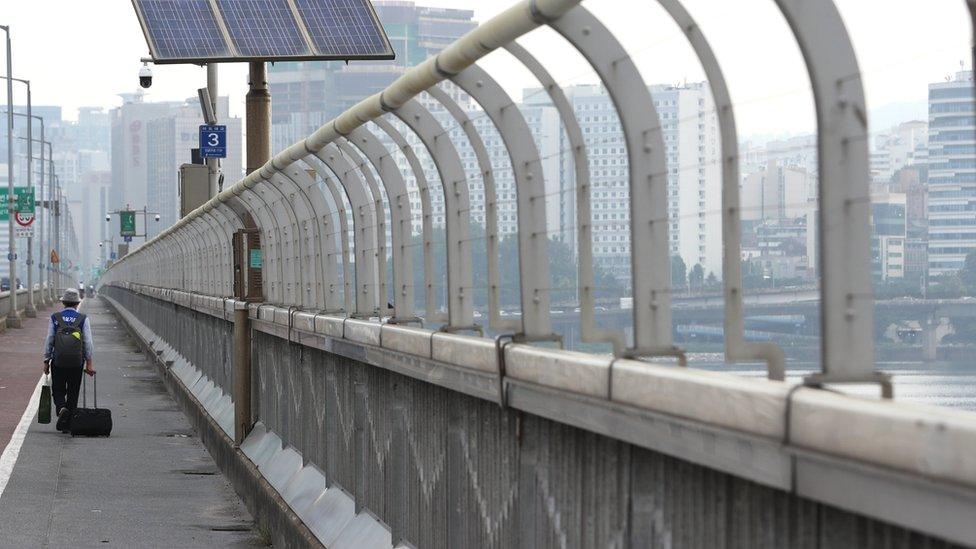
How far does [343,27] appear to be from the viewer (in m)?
24.2

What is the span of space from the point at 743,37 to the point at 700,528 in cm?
126

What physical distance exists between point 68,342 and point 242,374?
17.6ft

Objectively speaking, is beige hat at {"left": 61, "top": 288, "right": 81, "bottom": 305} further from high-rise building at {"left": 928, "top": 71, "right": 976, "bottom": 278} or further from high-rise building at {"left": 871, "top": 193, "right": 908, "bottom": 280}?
high-rise building at {"left": 928, "top": 71, "right": 976, "bottom": 278}

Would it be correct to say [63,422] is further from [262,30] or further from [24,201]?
[24,201]

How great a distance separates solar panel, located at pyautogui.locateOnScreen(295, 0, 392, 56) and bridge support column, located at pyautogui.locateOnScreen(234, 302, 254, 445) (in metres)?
8.85

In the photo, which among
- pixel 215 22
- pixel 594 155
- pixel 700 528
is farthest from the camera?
pixel 215 22

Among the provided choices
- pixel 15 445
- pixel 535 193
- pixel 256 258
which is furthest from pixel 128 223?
pixel 535 193

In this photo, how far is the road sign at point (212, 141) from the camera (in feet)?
105

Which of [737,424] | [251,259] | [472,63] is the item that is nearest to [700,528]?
[737,424]

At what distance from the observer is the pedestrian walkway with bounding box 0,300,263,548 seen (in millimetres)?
11938

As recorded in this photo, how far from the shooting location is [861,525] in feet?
12.3

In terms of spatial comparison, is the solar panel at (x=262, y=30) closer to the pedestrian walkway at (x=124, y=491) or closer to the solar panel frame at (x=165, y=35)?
the solar panel frame at (x=165, y=35)

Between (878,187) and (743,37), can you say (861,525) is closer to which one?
(878,187)

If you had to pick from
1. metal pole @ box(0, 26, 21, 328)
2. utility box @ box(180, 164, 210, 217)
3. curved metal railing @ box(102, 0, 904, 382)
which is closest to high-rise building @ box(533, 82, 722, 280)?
curved metal railing @ box(102, 0, 904, 382)
